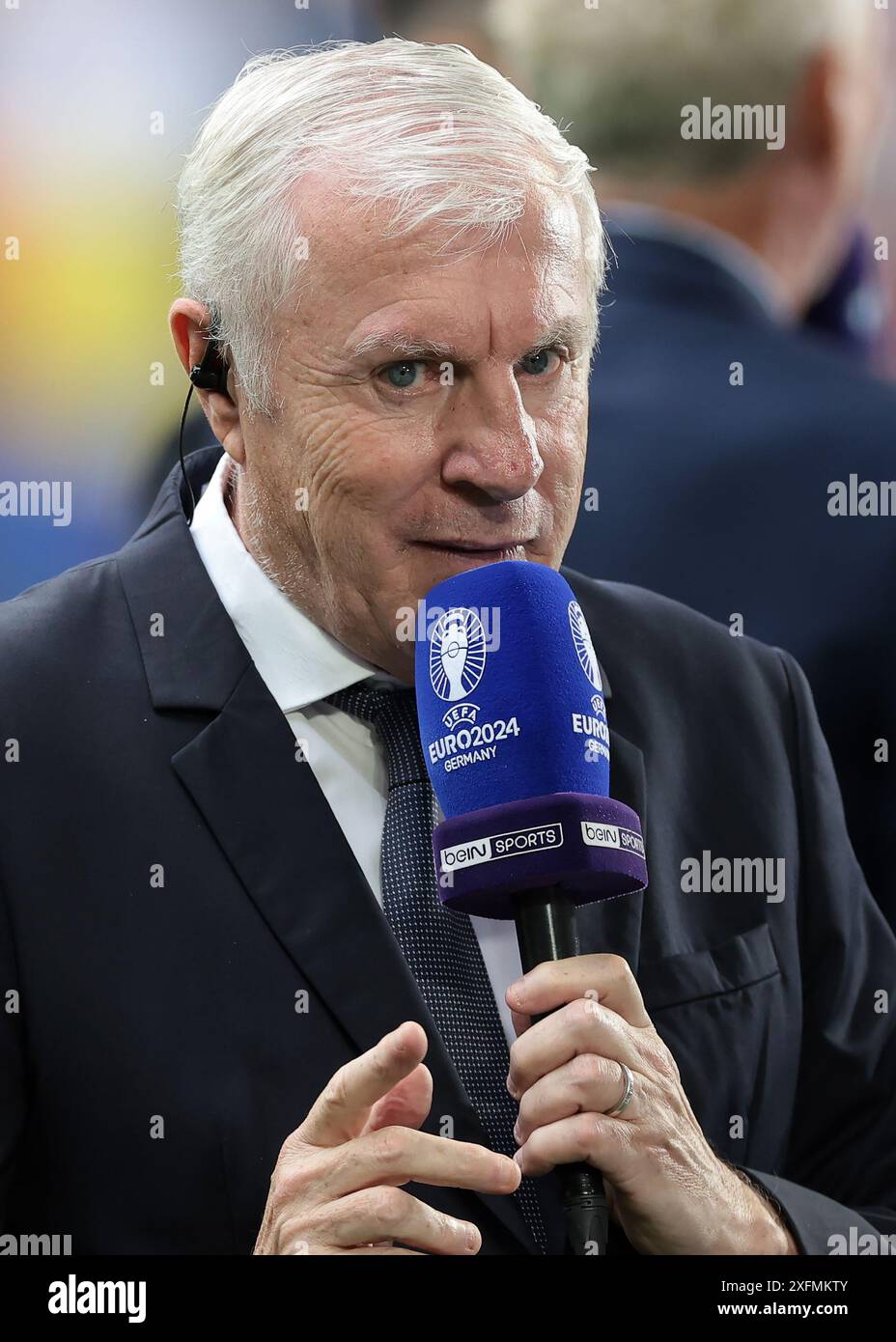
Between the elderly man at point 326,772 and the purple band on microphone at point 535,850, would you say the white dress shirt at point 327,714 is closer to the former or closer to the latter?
the elderly man at point 326,772

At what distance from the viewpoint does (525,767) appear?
153 cm

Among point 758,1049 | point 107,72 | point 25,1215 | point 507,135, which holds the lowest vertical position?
point 25,1215

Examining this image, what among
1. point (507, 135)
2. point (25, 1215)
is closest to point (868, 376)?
point (507, 135)

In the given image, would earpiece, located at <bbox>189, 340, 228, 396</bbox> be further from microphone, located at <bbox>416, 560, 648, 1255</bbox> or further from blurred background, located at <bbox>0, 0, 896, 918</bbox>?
microphone, located at <bbox>416, 560, 648, 1255</bbox>

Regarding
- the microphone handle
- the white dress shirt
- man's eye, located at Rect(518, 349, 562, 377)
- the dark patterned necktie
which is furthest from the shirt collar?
A: the microphone handle

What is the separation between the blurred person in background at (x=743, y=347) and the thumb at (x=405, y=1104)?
0.95 metres

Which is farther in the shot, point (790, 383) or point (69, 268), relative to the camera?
point (790, 383)

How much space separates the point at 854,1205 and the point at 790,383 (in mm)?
1142

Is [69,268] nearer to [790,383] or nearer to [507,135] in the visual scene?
[507,135]

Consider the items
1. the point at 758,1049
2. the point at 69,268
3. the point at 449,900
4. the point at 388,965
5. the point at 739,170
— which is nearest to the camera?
the point at 449,900

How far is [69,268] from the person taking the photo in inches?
85.9

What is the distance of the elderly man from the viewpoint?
70.0 inches

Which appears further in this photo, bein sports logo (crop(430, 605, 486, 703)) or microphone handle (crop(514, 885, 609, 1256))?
bein sports logo (crop(430, 605, 486, 703))
